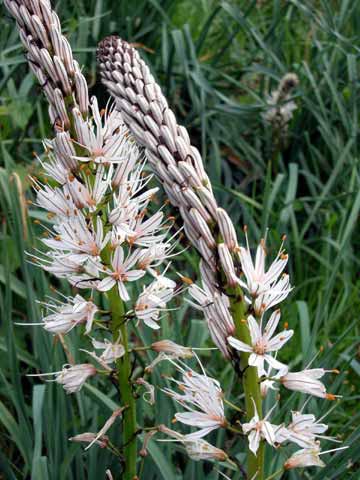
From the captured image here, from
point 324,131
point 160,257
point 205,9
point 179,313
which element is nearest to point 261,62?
point 205,9

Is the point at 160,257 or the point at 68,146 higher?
the point at 68,146

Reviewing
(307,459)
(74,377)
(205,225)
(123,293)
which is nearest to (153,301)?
(123,293)

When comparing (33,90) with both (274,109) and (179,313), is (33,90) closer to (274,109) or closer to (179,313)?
(274,109)

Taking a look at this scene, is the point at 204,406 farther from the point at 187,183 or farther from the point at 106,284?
the point at 187,183

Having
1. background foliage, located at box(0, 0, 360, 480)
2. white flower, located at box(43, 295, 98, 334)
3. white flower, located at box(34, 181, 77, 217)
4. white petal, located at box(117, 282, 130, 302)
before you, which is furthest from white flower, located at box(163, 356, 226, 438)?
background foliage, located at box(0, 0, 360, 480)

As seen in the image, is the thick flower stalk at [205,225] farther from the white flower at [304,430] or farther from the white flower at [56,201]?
the white flower at [56,201]

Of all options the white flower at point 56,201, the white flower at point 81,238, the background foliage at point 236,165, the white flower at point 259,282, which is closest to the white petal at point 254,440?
the white flower at point 259,282

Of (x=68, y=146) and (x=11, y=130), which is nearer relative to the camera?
(x=68, y=146)
